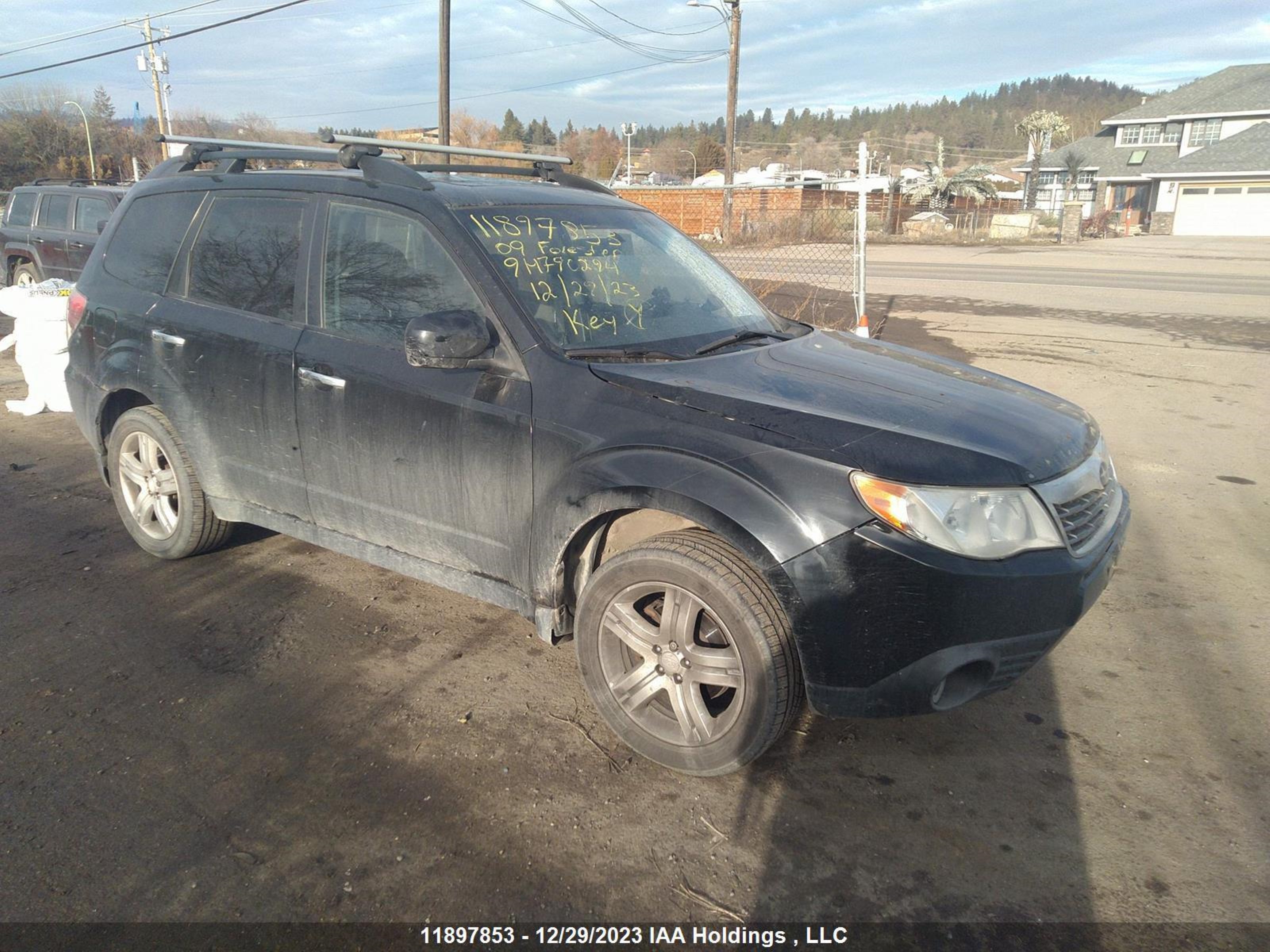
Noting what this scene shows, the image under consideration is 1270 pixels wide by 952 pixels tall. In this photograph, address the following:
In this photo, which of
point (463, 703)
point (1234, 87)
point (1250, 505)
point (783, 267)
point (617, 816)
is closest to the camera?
point (617, 816)

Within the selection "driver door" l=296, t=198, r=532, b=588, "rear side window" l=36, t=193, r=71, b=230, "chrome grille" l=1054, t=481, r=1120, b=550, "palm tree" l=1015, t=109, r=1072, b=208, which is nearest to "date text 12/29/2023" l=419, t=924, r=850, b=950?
"driver door" l=296, t=198, r=532, b=588

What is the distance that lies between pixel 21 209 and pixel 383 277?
1293 centimetres

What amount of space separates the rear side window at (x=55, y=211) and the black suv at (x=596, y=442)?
9.71 metres

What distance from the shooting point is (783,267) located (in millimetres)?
11227

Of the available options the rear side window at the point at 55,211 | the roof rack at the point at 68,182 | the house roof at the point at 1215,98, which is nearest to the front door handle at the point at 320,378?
the rear side window at the point at 55,211

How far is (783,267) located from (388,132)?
38.0 ft

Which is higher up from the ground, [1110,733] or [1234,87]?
[1234,87]

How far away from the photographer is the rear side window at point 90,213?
12.0 metres

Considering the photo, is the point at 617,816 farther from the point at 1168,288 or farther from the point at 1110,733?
the point at 1168,288

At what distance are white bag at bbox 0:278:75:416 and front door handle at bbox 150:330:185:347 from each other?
3.68m

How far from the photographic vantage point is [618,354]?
127 inches

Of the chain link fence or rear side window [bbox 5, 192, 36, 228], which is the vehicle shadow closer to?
the chain link fence

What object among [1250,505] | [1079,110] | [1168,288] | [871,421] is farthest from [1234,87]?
[1079,110]

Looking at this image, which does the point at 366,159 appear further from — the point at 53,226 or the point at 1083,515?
the point at 53,226
